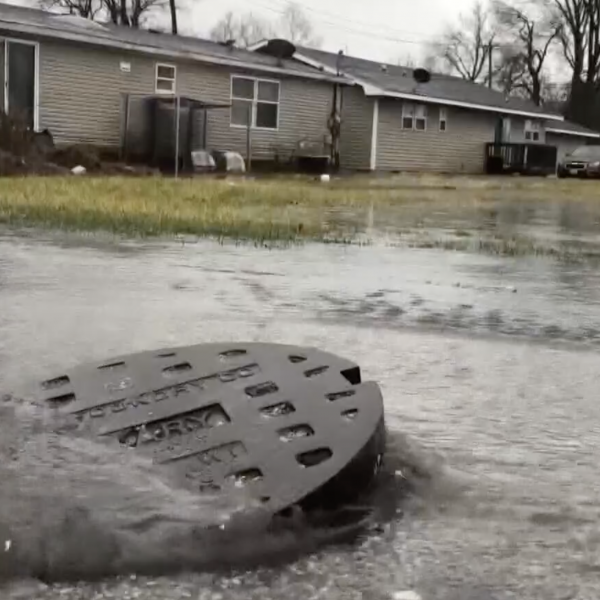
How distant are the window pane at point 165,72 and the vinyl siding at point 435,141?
338 inches

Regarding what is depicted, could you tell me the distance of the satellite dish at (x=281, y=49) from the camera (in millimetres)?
33250

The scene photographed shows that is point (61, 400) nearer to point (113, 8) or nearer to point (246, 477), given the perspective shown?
point (246, 477)

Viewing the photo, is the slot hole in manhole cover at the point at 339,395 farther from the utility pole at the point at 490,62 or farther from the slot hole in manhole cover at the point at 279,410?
the utility pole at the point at 490,62

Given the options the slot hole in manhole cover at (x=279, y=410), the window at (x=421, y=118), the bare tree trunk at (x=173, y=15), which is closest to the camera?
the slot hole in manhole cover at (x=279, y=410)

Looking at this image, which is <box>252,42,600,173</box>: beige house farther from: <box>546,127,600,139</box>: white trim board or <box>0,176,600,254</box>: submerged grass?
<box>0,176,600,254</box>: submerged grass

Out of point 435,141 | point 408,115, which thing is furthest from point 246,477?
point 435,141

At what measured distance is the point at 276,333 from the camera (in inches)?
157

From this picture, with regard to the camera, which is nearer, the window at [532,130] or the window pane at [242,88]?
the window pane at [242,88]

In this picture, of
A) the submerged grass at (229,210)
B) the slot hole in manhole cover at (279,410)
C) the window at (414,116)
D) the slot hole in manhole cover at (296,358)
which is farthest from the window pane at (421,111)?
the slot hole in manhole cover at (279,410)

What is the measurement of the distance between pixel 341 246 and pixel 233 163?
56.4 ft

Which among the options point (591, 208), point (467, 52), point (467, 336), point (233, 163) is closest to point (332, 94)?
point (233, 163)

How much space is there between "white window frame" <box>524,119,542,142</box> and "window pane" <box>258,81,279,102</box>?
16453mm

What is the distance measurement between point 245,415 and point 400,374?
1029 mm

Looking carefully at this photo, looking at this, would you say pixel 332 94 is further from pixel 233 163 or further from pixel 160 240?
pixel 160 240
